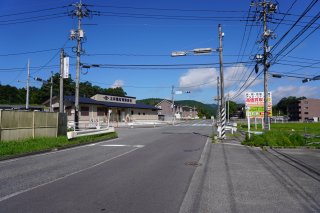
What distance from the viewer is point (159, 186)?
8.54 metres

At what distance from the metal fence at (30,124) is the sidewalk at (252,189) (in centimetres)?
1165

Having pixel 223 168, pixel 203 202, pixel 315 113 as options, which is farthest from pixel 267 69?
pixel 315 113

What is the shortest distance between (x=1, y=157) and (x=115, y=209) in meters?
9.54

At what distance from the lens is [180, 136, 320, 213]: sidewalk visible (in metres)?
6.66

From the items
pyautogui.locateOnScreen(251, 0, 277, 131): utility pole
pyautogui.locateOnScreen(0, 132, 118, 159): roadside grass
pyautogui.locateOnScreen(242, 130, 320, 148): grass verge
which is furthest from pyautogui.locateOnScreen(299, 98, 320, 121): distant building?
pyautogui.locateOnScreen(0, 132, 118, 159): roadside grass

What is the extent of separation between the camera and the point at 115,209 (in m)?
6.40

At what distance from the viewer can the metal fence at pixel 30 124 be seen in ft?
Answer: 59.6

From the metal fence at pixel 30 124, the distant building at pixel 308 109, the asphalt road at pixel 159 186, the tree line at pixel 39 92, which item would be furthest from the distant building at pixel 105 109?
the distant building at pixel 308 109

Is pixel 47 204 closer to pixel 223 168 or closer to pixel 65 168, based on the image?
pixel 65 168

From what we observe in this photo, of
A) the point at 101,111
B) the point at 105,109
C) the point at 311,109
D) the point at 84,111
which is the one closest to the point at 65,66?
the point at 84,111

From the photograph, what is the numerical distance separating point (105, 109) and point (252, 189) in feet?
175

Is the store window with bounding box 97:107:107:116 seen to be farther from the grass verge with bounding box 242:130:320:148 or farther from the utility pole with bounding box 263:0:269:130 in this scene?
the grass verge with bounding box 242:130:320:148

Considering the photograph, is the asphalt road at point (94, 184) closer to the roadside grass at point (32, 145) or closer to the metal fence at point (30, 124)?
the roadside grass at point (32, 145)

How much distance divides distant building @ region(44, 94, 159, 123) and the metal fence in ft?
59.6
